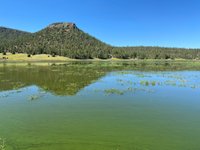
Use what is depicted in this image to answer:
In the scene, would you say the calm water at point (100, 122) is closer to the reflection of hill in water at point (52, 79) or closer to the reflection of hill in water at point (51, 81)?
the reflection of hill in water at point (51, 81)

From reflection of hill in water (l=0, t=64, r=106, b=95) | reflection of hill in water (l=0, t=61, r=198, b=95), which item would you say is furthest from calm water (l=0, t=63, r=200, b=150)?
reflection of hill in water (l=0, t=61, r=198, b=95)

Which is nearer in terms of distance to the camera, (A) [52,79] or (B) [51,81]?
(B) [51,81]

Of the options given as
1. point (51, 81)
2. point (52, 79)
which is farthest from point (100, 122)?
point (52, 79)

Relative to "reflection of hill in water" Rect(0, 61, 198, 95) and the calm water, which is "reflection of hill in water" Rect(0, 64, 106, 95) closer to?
"reflection of hill in water" Rect(0, 61, 198, 95)

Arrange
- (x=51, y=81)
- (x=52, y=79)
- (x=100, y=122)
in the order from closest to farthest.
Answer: (x=100, y=122)
(x=51, y=81)
(x=52, y=79)

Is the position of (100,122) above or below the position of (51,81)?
below

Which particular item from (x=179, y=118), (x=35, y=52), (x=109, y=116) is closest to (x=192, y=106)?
(x=179, y=118)

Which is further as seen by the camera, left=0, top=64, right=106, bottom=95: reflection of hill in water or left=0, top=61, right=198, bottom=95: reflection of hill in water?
left=0, top=61, right=198, bottom=95: reflection of hill in water

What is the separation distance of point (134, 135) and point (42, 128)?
17.0 feet

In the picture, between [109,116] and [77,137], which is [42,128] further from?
[109,116]

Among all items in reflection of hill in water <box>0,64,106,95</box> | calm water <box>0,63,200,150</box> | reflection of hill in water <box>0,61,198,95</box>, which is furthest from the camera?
reflection of hill in water <box>0,61,198,95</box>

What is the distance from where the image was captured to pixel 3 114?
→ 16.0 meters

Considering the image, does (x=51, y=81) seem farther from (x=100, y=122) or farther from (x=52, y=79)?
(x=100, y=122)

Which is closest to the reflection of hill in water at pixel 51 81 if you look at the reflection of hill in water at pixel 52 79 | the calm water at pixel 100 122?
the reflection of hill in water at pixel 52 79
